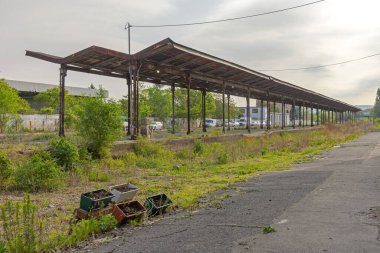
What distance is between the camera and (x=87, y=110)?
15352 mm

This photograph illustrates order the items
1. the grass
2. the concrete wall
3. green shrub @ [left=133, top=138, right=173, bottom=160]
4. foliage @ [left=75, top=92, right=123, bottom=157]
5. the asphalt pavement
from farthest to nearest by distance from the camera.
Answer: the concrete wall → green shrub @ [left=133, top=138, right=173, bottom=160] → foliage @ [left=75, top=92, right=123, bottom=157] → the grass → the asphalt pavement

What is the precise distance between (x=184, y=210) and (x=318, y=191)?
336 cm

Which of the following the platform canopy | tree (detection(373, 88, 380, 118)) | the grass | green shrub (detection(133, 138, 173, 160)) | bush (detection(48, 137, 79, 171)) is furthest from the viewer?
tree (detection(373, 88, 380, 118))

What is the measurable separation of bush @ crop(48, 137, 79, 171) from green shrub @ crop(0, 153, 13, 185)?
6.40 feet

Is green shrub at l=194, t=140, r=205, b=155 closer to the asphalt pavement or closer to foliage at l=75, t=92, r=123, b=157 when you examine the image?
foliage at l=75, t=92, r=123, b=157

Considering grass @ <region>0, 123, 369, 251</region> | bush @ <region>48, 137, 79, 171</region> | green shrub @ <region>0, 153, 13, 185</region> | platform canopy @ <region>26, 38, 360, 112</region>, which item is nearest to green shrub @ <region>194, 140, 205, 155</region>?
grass @ <region>0, 123, 369, 251</region>

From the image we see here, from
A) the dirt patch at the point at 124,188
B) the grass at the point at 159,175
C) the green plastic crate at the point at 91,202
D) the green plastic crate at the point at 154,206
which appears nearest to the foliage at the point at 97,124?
the grass at the point at 159,175

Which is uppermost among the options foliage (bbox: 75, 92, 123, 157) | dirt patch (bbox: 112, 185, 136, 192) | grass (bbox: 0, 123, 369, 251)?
foliage (bbox: 75, 92, 123, 157)

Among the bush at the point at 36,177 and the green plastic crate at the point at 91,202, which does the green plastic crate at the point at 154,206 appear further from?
the bush at the point at 36,177

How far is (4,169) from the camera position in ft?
34.8

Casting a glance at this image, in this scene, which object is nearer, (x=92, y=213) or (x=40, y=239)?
(x=40, y=239)

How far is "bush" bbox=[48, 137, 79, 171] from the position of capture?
1270 cm

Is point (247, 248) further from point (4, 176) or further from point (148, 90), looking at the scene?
point (148, 90)

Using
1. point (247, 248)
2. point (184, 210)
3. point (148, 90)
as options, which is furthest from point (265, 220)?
point (148, 90)
